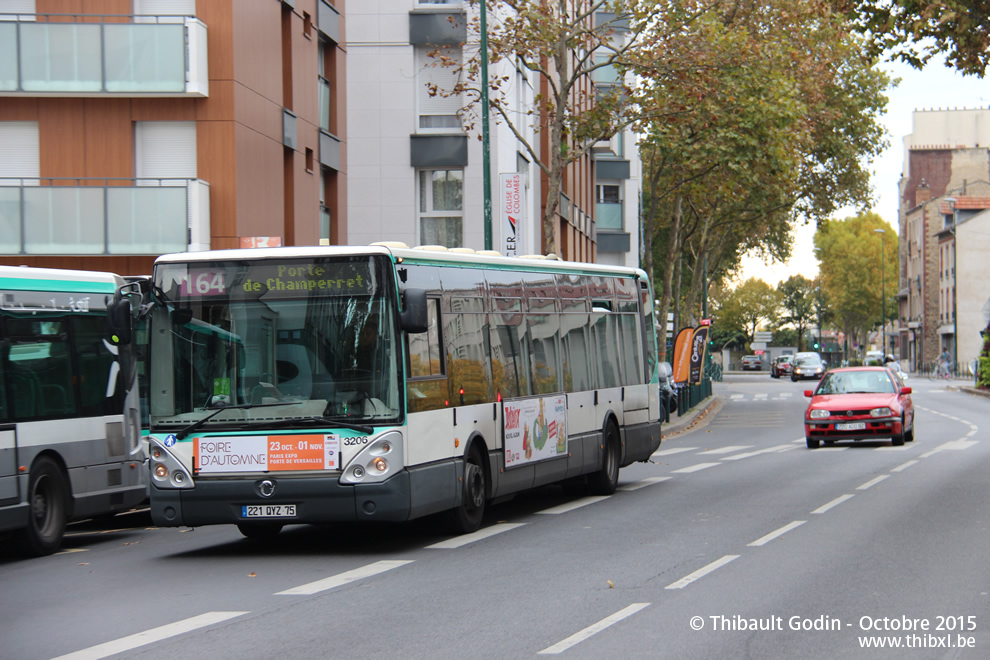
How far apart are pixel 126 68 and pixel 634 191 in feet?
133

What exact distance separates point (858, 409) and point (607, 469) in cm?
974

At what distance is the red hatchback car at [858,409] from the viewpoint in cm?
2455

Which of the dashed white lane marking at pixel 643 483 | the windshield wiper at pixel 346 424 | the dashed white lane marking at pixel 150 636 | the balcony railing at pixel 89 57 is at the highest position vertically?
the balcony railing at pixel 89 57

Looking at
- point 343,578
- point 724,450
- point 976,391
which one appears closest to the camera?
point 343,578

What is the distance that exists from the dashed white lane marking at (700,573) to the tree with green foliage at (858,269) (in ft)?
387

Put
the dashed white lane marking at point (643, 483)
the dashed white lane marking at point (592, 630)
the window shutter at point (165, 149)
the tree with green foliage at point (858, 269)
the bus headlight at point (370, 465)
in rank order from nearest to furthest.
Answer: the dashed white lane marking at point (592, 630), the bus headlight at point (370, 465), the dashed white lane marking at point (643, 483), the window shutter at point (165, 149), the tree with green foliage at point (858, 269)

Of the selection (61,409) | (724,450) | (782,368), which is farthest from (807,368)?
(61,409)

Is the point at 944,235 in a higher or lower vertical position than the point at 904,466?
higher

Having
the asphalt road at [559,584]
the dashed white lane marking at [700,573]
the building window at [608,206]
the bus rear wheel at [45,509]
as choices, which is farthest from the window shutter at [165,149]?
the building window at [608,206]

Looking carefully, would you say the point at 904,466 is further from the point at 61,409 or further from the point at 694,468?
the point at 61,409

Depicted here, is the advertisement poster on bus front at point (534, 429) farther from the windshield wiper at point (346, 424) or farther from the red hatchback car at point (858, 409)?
the red hatchback car at point (858, 409)

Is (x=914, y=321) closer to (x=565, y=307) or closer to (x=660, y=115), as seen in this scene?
(x=660, y=115)

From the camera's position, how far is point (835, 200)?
2249 inches

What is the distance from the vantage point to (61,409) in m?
12.7
